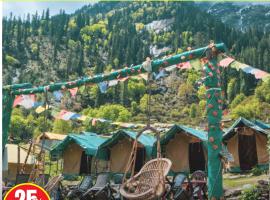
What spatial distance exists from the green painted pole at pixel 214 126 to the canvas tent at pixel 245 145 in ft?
19.3

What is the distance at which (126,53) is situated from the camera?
252 feet

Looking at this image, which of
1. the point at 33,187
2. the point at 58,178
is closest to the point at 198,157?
the point at 58,178

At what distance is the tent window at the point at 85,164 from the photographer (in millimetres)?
13695

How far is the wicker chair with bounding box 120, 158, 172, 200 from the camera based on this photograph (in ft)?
15.7

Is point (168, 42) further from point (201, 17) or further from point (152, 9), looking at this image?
point (152, 9)

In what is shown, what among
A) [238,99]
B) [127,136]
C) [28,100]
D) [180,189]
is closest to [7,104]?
[28,100]

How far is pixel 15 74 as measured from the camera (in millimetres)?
64812

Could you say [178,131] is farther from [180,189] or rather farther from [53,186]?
[53,186]

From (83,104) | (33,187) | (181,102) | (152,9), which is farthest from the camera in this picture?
(152,9)

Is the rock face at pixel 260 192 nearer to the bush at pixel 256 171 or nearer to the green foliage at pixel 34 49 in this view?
the bush at pixel 256 171

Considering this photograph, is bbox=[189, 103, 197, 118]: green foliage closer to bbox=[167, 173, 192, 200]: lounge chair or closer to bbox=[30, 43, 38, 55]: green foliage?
bbox=[30, 43, 38, 55]: green foliage

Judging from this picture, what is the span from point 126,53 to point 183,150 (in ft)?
217

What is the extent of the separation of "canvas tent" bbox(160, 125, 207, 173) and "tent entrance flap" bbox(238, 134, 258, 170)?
0.96 metres

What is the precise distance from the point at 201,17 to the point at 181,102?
22.4 meters
